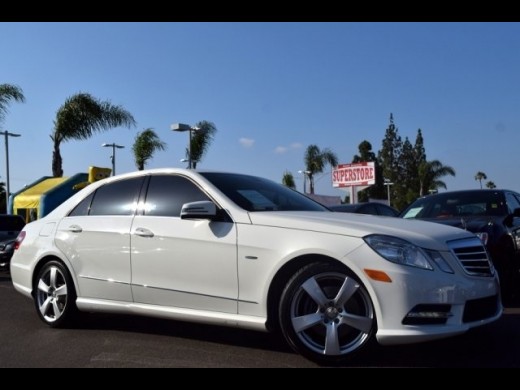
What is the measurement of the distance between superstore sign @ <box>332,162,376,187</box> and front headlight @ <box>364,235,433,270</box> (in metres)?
23.8

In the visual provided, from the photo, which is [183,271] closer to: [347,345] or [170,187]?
[170,187]

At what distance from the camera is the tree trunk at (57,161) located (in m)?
23.2

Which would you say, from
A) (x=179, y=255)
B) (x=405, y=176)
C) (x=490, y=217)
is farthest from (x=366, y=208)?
(x=405, y=176)

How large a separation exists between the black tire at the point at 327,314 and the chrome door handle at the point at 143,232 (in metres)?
1.42

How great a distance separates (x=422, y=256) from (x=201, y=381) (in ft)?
5.73

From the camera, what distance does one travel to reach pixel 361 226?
4.29 metres

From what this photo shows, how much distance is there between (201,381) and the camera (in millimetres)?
3922

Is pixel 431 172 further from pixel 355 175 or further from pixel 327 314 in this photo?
pixel 327 314

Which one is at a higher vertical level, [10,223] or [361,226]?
[361,226]

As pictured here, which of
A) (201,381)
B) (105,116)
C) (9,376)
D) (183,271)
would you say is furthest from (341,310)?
(105,116)

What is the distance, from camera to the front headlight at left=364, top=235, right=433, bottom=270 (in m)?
4.03

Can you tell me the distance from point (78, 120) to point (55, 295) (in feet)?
60.7

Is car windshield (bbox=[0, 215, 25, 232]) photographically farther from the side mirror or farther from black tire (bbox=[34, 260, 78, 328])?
the side mirror

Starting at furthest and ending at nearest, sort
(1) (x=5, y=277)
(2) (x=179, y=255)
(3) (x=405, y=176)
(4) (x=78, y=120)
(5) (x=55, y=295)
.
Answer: (3) (x=405, y=176) < (4) (x=78, y=120) < (1) (x=5, y=277) < (5) (x=55, y=295) < (2) (x=179, y=255)
